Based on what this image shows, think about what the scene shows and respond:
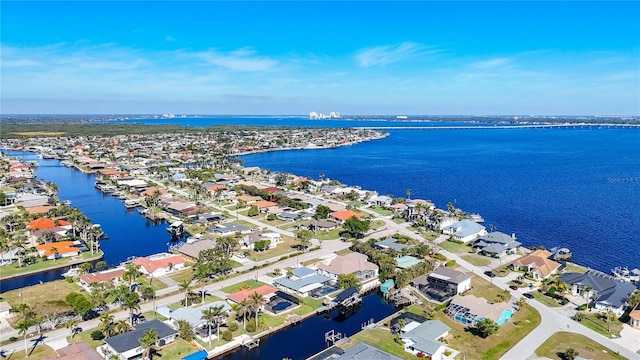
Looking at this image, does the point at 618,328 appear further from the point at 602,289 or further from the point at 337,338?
the point at 337,338

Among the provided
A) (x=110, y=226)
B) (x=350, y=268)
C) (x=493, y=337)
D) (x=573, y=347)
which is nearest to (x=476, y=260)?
(x=350, y=268)

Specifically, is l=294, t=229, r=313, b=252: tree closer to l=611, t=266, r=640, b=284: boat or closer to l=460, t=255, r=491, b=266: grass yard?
l=460, t=255, r=491, b=266: grass yard

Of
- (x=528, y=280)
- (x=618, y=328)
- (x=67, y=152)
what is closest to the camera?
(x=618, y=328)

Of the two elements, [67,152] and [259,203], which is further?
[67,152]

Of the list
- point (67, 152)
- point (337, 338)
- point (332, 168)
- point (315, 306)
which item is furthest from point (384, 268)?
point (67, 152)

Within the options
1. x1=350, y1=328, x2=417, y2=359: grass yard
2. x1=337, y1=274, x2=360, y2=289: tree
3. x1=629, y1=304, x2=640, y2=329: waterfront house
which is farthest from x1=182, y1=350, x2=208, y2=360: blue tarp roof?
x1=629, y1=304, x2=640, y2=329: waterfront house

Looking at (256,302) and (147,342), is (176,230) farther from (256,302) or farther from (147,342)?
(147,342)

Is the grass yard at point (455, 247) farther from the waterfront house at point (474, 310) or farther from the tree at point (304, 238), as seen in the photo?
the tree at point (304, 238)

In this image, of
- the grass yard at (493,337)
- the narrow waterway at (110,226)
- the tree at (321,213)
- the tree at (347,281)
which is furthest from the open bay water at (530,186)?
the narrow waterway at (110,226)
